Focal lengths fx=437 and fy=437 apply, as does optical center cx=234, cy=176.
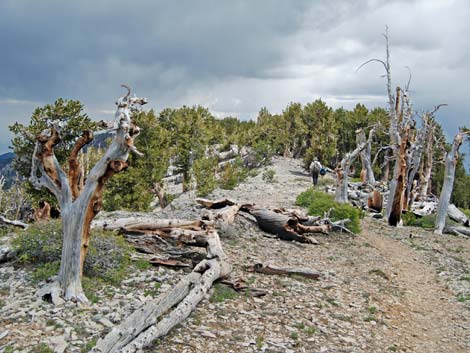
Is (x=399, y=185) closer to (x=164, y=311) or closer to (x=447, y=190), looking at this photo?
(x=447, y=190)

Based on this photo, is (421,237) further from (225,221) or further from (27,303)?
(27,303)

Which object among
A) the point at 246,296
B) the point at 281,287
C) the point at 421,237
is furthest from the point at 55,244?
the point at 421,237

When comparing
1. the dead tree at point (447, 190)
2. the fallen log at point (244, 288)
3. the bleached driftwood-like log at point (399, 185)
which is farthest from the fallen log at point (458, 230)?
the fallen log at point (244, 288)

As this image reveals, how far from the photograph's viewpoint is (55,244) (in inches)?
395

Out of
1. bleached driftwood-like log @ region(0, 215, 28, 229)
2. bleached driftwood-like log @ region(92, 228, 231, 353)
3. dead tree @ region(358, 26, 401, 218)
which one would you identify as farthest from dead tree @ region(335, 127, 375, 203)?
bleached driftwood-like log @ region(0, 215, 28, 229)

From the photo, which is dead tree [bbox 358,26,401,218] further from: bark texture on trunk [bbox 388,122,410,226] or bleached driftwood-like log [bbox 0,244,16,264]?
bleached driftwood-like log [bbox 0,244,16,264]

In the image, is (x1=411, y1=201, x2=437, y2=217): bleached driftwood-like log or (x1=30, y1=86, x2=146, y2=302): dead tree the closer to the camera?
(x1=30, y1=86, x2=146, y2=302): dead tree

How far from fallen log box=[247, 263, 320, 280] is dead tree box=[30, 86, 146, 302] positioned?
192 inches

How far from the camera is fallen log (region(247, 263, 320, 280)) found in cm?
1195

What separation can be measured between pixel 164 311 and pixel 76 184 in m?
3.11

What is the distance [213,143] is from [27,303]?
173 feet

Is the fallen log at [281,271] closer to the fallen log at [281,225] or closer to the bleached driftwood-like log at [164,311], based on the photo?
the bleached driftwood-like log at [164,311]

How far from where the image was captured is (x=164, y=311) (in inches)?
331

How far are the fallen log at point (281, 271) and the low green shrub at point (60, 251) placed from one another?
3.49m
